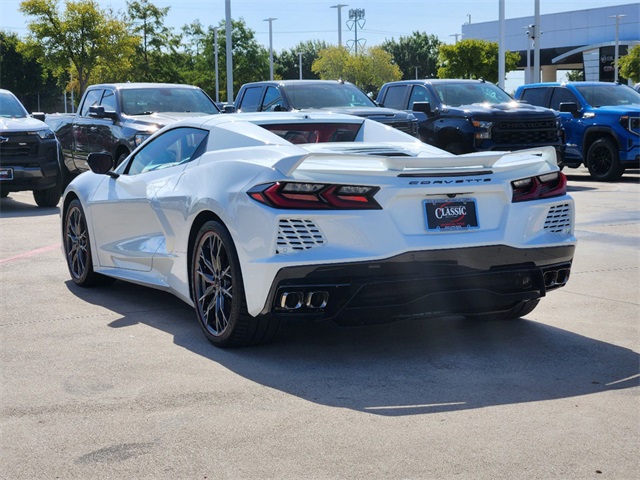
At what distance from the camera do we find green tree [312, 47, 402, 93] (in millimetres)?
99562

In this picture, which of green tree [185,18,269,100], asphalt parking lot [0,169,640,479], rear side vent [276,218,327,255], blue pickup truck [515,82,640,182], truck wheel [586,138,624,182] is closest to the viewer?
asphalt parking lot [0,169,640,479]

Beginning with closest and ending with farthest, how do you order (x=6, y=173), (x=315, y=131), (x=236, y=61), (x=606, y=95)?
(x=315, y=131)
(x=6, y=173)
(x=606, y=95)
(x=236, y=61)

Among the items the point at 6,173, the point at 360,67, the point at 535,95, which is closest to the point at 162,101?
the point at 6,173

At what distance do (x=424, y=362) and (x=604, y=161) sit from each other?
14.3 metres

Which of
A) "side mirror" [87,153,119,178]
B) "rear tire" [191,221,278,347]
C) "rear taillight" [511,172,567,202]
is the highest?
"side mirror" [87,153,119,178]

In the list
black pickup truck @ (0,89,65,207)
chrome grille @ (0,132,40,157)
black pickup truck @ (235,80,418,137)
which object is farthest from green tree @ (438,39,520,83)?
chrome grille @ (0,132,40,157)

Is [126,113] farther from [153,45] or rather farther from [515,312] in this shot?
[153,45]

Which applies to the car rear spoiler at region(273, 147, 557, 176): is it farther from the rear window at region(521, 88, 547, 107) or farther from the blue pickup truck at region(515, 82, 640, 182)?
the rear window at region(521, 88, 547, 107)

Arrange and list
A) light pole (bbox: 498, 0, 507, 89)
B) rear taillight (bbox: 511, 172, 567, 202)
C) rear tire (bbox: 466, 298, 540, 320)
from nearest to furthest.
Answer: rear taillight (bbox: 511, 172, 567, 202)
rear tire (bbox: 466, 298, 540, 320)
light pole (bbox: 498, 0, 507, 89)

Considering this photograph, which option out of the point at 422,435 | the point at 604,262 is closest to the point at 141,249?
the point at 422,435

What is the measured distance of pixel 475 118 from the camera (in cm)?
1727

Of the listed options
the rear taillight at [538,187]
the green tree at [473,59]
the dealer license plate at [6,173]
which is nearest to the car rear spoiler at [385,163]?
the rear taillight at [538,187]

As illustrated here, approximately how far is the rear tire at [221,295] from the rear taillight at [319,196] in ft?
1.53

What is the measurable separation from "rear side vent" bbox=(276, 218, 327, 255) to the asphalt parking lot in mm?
675
